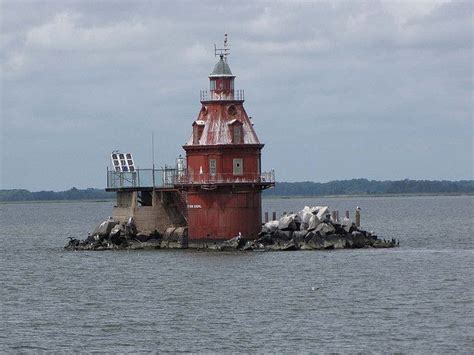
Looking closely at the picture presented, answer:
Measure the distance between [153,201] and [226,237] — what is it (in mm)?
6845

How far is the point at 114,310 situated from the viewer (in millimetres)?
48281

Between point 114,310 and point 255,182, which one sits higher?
point 255,182

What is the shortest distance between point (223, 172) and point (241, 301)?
18088mm

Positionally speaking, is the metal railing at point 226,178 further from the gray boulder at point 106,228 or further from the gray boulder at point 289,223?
the gray boulder at point 106,228

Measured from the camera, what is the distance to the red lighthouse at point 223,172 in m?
67.2

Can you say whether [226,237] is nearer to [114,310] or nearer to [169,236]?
[169,236]

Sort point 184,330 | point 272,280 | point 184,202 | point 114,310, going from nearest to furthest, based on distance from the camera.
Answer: point 184,330
point 114,310
point 272,280
point 184,202

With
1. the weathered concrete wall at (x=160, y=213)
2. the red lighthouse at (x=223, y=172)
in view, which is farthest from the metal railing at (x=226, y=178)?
the weathered concrete wall at (x=160, y=213)

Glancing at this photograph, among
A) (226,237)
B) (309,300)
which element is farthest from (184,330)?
(226,237)

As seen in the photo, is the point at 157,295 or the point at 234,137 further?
the point at 234,137

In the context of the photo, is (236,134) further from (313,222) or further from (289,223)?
(313,222)

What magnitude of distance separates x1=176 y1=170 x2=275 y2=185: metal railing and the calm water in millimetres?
3555

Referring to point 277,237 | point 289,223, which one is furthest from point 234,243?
point 289,223

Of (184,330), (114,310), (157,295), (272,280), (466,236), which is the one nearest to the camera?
(184,330)
